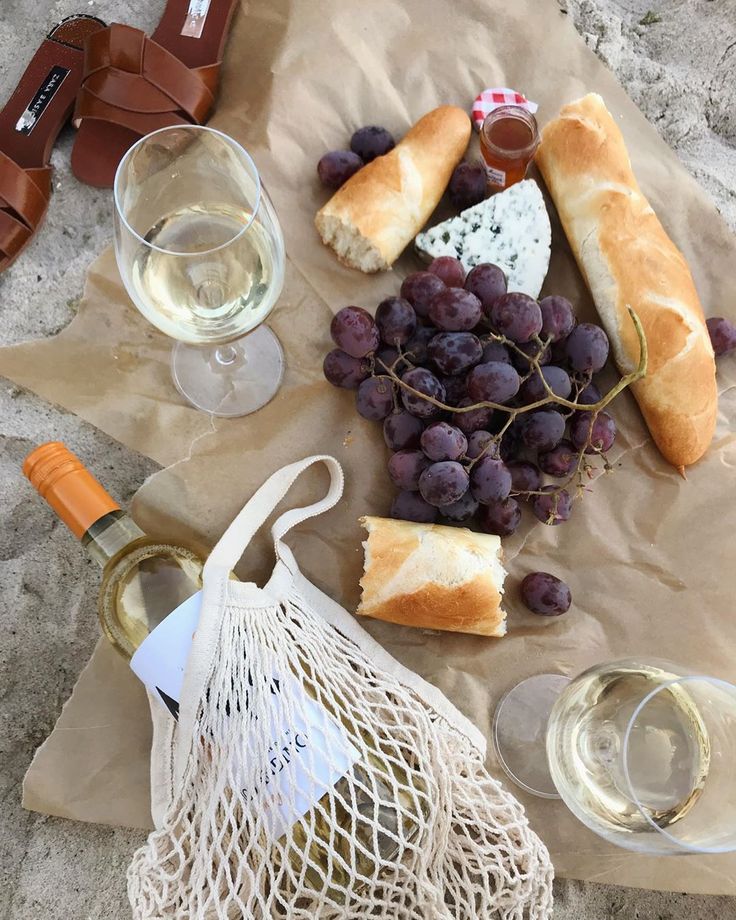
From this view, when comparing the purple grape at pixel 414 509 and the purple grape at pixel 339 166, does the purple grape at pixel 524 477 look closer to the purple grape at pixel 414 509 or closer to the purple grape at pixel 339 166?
A: the purple grape at pixel 414 509

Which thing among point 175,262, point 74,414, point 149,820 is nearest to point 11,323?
point 74,414

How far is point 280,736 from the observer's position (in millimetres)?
835

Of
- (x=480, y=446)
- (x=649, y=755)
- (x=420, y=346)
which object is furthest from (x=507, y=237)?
(x=649, y=755)

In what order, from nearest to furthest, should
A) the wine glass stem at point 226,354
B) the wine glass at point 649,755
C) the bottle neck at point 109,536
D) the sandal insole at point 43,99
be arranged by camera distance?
1. the wine glass at point 649,755
2. the bottle neck at point 109,536
3. the wine glass stem at point 226,354
4. the sandal insole at point 43,99

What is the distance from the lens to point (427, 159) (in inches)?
44.3

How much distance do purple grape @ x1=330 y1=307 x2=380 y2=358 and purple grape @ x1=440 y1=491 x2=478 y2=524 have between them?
0.22 m

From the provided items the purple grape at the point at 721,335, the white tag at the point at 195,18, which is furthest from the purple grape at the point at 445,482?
the white tag at the point at 195,18

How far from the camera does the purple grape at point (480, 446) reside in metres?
0.99

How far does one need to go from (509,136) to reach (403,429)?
46cm

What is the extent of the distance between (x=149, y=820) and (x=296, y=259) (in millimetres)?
766

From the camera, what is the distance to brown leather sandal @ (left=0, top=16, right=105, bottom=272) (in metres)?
1.17

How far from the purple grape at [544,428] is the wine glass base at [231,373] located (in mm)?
347

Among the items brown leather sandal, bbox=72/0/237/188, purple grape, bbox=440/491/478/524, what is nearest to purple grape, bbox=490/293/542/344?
purple grape, bbox=440/491/478/524

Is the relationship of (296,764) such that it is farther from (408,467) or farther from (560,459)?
(560,459)
